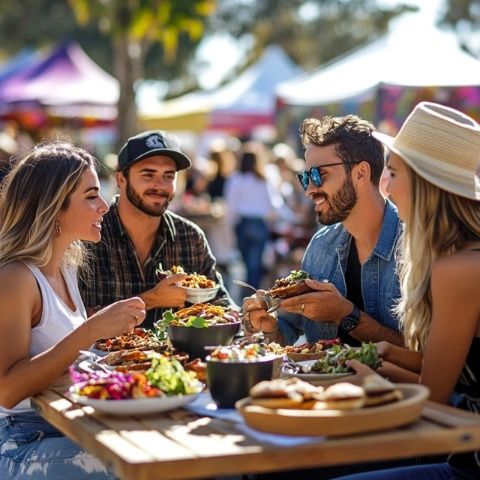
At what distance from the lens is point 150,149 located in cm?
533

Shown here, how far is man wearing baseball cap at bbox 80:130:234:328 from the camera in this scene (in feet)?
17.4

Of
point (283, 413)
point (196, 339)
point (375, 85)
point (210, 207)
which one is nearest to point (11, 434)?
point (196, 339)

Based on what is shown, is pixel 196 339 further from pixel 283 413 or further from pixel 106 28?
pixel 106 28

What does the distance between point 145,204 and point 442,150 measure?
7.10 feet

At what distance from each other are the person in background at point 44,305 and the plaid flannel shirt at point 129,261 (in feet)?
3.05

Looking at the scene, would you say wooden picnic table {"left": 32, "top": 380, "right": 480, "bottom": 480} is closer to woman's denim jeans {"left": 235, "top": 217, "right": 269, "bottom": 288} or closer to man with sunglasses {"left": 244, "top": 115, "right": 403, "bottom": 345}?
man with sunglasses {"left": 244, "top": 115, "right": 403, "bottom": 345}

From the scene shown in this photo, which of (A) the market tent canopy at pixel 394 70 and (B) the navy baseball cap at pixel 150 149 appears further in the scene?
(A) the market tent canopy at pixel 394 70

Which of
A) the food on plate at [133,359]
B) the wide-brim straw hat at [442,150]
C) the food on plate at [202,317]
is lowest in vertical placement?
the food on plate at [133,359]

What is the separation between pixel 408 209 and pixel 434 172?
0.16 metres

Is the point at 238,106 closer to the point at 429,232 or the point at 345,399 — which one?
the point at 429,232

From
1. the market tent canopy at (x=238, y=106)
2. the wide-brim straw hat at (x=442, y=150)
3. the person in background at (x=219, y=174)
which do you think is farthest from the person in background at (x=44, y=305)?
the market tent canopy at (x=238, y=106)

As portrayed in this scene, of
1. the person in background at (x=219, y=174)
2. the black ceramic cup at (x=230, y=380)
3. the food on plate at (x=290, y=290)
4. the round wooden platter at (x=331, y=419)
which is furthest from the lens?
the person in background at (x=219, y=174)

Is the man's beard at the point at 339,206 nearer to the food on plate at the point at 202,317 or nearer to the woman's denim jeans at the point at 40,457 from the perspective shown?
the food on plate at the point at 202,317

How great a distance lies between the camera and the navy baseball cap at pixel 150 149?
5.33 metres
